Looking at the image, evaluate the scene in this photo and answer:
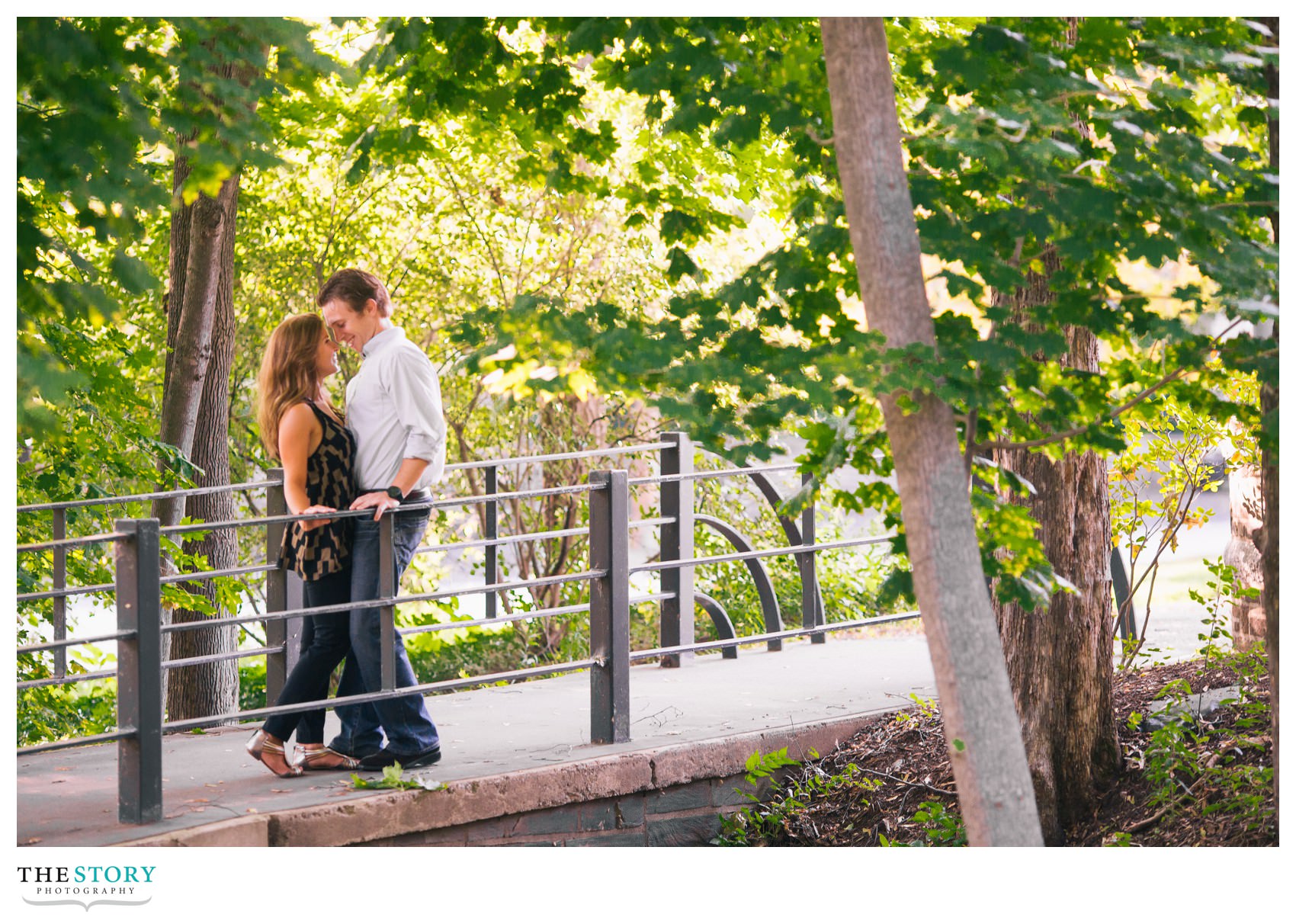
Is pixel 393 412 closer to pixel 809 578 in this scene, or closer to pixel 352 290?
pixel 352 290

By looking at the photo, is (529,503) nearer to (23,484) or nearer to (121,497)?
(23,484)

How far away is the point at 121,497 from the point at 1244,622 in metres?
4.85

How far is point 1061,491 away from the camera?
466cm

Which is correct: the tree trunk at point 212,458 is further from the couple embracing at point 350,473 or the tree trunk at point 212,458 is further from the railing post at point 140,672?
the railing post at point 140,672

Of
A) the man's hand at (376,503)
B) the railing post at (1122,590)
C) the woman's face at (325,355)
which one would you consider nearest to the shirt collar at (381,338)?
the woman's face at (325,355)

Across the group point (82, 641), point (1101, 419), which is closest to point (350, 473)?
point (82, 641)

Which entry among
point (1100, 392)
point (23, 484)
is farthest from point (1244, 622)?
point (23, 484)

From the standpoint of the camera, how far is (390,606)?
15.1 feet

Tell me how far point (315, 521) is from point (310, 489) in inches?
5.0

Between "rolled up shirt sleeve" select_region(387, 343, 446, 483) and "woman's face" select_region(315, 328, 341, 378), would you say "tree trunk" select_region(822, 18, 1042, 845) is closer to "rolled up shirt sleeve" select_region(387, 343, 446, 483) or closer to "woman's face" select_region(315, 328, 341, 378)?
"rolled up shirt sleeve" select_region(387, 343, 446, 483)

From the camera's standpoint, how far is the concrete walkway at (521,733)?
4.24 meters

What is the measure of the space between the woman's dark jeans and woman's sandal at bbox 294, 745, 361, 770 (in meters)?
0.09

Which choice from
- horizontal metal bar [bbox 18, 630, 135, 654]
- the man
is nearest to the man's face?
Result: the man

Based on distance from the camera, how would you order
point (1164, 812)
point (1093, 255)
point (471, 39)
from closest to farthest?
point (1093, 255), point (471, 39), point (1164, 812)
